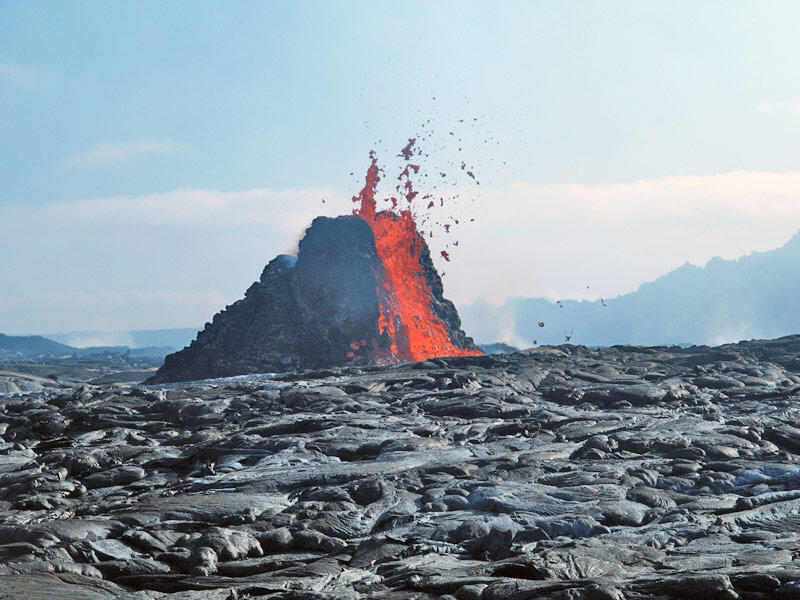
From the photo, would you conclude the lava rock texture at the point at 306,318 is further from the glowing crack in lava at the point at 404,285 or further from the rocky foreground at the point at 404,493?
the rocky foreground at the point at 404,493

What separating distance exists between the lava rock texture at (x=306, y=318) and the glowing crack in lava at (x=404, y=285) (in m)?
2.01

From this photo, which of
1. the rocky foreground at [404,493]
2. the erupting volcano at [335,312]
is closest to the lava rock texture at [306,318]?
the erupting volcano at [335,312]

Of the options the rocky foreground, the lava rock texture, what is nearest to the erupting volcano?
the lava rock texture

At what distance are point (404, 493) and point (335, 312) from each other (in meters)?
45.2

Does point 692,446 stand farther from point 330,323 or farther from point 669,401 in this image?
point 330,323

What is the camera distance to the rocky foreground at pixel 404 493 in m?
12.1

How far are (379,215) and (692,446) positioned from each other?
51.6 meters

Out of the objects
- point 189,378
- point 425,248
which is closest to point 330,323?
point 189,378

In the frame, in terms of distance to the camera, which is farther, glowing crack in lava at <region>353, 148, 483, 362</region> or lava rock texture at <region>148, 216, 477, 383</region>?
glowing crack in lava at <region>353, 148, 483, 362</region>

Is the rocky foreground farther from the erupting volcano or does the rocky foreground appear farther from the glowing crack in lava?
the glowing crack in lava

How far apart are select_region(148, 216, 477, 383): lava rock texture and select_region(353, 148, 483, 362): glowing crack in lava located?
201 centimetres

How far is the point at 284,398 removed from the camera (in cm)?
3462

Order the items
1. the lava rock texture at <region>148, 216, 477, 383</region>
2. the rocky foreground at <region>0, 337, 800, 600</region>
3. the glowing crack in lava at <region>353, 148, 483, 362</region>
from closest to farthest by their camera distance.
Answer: the rocky foreground at <region>0, 337, 800, 600</region>, the lava rock texture at <region>148, 216, 477, 383</region>, the glowing crack in lava at <region>353, 148, 483, 362</region>

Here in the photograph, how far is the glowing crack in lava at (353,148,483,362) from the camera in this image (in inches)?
2556
